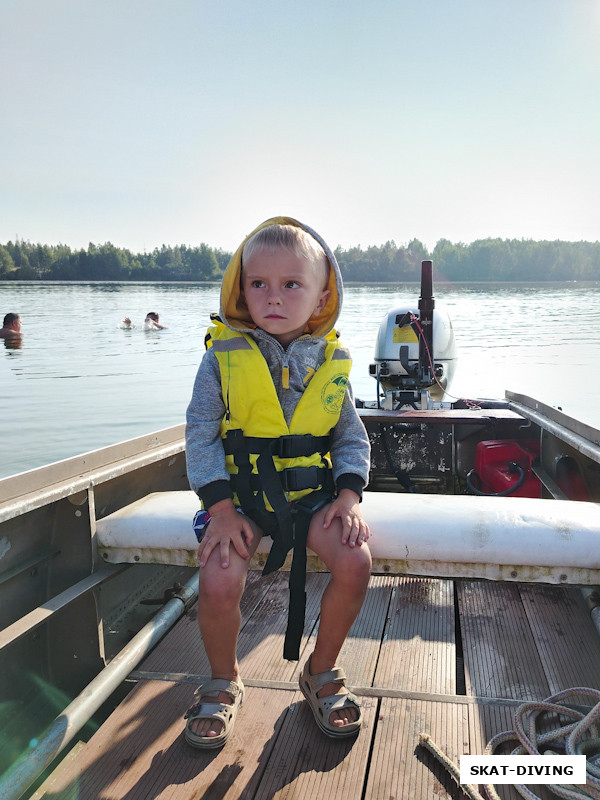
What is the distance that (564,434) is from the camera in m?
3.39

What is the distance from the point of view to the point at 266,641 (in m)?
2.49

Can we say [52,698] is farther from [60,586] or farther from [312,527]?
[312,527]

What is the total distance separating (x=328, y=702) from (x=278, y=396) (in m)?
0.92

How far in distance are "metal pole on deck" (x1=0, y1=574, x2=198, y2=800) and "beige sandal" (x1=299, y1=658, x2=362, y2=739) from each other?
0.60 metres

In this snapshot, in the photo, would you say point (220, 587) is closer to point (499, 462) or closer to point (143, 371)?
point (499, 462)

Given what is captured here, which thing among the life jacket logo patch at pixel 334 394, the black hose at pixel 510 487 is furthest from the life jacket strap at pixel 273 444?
the black hose at pixel 510 487

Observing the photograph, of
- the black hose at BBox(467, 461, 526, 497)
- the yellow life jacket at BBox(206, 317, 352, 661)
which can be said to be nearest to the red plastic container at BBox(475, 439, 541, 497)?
the black hose at BBox(467, 461, 526, 497)

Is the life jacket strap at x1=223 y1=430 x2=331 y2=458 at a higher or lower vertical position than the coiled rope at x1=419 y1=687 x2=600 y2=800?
Result: higher

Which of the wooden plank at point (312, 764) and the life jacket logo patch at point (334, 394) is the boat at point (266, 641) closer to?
the wooden plank at point (312, 764)

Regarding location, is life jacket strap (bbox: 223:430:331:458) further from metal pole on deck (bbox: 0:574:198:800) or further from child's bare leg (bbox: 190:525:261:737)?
metal pole on deck (bbox: 0:574:198:800)

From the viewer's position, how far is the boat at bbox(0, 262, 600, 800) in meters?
1.75

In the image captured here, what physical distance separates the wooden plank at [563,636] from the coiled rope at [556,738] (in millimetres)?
139

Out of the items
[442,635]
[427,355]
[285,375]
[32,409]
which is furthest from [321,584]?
[32,409]

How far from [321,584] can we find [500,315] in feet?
111
